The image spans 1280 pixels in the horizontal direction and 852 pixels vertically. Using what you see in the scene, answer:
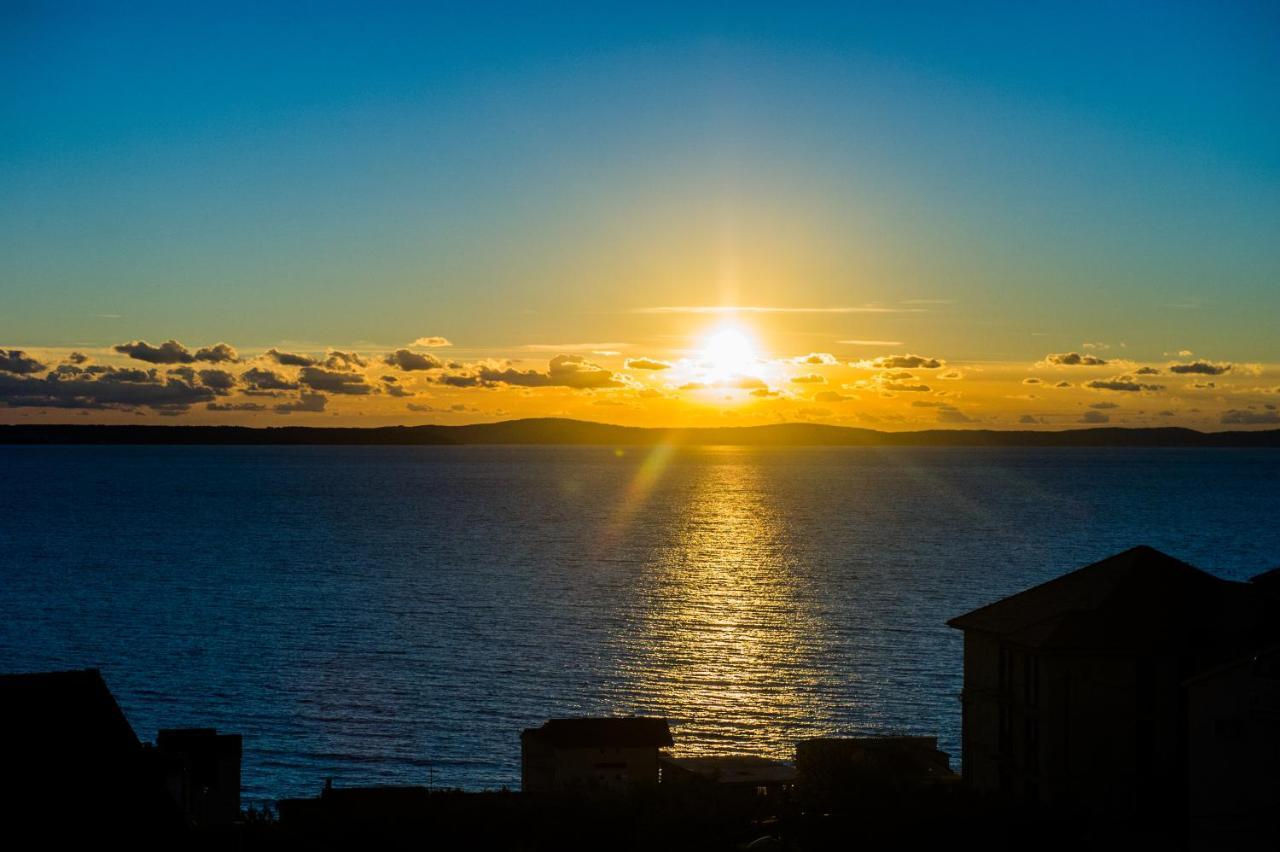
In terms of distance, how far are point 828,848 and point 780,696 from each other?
36.7 m

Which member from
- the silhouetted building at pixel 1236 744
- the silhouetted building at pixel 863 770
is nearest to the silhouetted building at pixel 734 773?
the silhouetted building at pixel 863 770

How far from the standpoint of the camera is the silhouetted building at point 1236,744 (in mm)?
23859

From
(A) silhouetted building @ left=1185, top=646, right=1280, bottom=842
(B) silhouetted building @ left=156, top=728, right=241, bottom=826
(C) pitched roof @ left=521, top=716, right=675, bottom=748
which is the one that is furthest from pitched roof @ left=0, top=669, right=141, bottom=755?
(C) pitched roof @ left=521, top=716, right=675, bottom=748

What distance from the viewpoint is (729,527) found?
174750 mm

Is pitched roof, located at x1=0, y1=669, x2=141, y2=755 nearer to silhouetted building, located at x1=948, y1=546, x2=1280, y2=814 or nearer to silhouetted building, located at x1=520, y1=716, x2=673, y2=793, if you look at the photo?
silhouetted building, located at x1=948, y1=546, x2=1280, y2=814

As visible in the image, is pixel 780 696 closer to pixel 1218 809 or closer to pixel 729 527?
pixel 1218 809

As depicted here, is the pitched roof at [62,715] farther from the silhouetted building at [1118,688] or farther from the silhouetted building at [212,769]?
the silhouetted building at [1118,688]

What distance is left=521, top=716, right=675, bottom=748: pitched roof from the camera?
130 ft

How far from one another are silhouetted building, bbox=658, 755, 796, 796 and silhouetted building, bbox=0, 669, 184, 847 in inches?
704

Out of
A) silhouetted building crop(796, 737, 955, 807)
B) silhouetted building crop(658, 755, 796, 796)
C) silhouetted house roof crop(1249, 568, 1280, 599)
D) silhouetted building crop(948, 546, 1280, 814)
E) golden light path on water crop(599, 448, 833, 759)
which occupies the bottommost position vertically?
golden light path on water crop(599, 448, 833, 759)

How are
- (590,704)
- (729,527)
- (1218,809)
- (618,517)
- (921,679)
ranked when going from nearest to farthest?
(1218,809)
(590,704)
(921,679)
(729,527)
(618,517)

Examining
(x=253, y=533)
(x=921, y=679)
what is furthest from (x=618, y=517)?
(x=921, y=679)

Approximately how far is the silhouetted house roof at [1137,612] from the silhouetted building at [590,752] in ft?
40.3

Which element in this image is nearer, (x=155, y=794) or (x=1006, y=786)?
(x=155, y=794)
